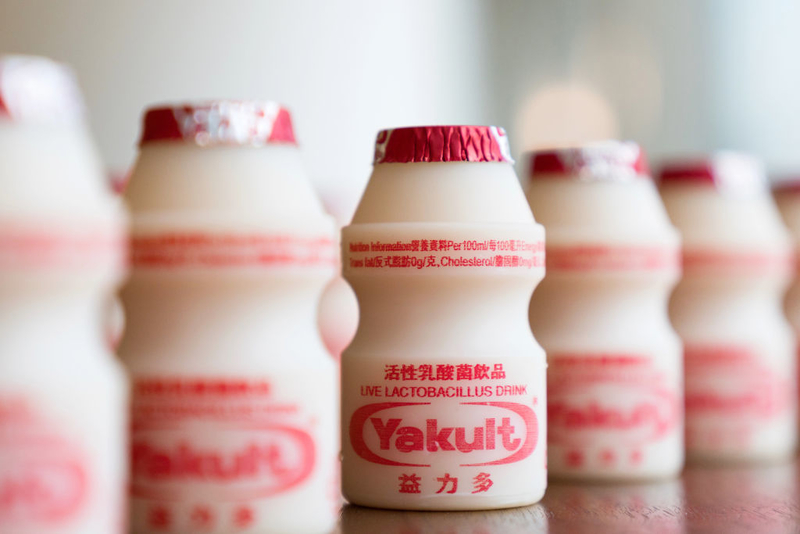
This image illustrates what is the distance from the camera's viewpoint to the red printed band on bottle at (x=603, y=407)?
1.24 metres

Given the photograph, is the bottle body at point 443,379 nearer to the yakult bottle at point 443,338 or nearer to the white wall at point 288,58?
the yakult bottle at point 443,338

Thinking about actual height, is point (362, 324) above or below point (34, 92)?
below

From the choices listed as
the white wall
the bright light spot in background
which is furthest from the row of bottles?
the bright light spot in background

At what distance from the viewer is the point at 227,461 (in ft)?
2.90

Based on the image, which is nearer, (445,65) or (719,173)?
(719,173)

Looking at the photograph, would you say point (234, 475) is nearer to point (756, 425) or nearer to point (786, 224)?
point (756, 425)

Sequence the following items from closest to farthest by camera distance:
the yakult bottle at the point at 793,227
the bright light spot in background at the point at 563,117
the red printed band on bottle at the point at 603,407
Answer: the red printed band on bottle at the point at 603,407 < the yakult bottle at the point at 793,227 < the bright light spot in background at the point at 563,117

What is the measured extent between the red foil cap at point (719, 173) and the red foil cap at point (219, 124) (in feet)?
2.30

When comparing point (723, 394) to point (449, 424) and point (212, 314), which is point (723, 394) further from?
point (212, 314)

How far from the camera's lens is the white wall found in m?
2.10

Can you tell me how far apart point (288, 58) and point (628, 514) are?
139 centimetres

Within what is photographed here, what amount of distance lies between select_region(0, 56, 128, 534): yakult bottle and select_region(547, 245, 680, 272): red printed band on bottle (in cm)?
62

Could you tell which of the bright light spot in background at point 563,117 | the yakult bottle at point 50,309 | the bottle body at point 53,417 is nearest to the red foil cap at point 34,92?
the yakult bottle at point 50,309

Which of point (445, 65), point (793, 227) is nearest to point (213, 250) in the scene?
point (793, 227)
